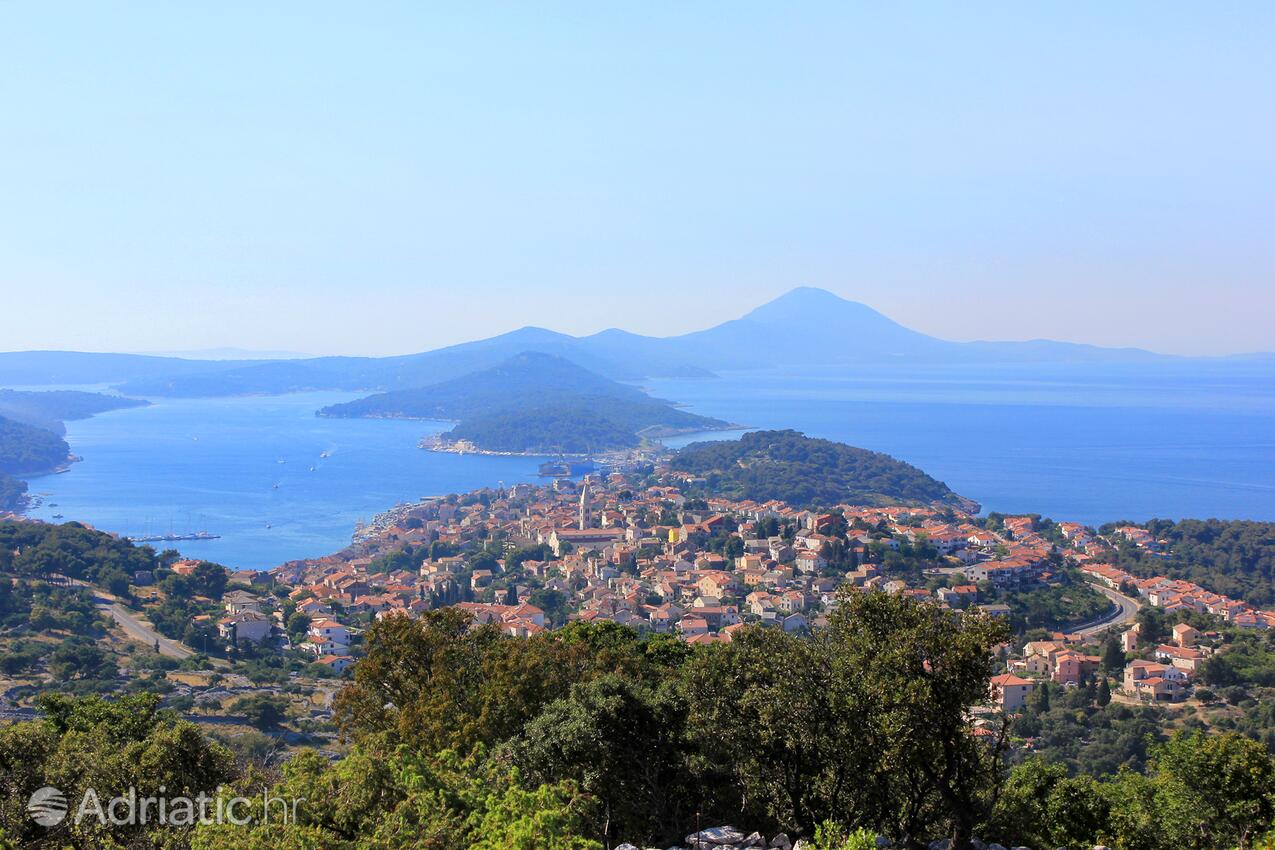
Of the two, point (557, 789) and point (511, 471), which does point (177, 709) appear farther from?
point (511, 471)

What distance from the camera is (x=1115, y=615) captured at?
2245 cm

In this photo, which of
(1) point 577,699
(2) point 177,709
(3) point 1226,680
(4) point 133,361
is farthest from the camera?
(4) point 133,361

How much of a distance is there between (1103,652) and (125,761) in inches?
731

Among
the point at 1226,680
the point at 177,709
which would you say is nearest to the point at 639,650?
the point at 177,709

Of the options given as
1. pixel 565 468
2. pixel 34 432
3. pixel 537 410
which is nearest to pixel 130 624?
pixel 565 468

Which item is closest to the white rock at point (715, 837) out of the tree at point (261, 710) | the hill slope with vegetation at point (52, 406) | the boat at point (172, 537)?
the tree at point (261, 710)

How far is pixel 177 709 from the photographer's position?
44.2 feet

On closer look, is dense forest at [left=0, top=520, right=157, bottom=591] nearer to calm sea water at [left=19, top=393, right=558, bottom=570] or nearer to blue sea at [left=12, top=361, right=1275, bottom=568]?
calm sea water at [left=19, top=393, right=558, bottom=570]

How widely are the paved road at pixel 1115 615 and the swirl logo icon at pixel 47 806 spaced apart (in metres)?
21.1

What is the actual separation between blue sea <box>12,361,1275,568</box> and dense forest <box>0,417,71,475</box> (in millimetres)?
1978

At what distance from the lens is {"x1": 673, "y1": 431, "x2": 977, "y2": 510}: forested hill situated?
40.8 metres

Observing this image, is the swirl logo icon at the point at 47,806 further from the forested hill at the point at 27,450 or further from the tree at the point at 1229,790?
the forested hill at the point at 27,450

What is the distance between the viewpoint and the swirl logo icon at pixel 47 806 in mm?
4531

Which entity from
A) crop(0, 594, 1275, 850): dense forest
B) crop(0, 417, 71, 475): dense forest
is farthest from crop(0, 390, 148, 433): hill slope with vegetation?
crop(0, 594, 1275, 850): dense forest
